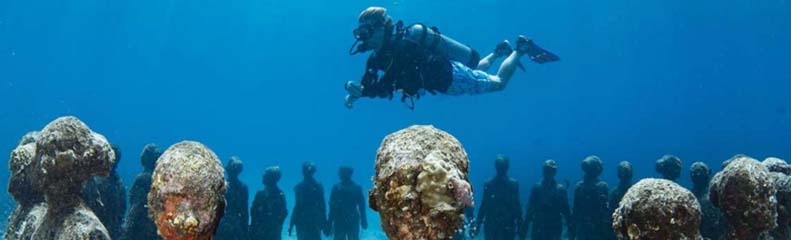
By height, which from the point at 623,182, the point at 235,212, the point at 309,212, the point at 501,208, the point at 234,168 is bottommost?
the point at 623,182

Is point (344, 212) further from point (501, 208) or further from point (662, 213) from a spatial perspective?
point (662, 213)

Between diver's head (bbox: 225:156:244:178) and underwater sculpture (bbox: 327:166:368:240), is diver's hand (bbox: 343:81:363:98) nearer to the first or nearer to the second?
diver's head (bbox: 225:156:244:178)

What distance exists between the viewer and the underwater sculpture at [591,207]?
11352 mm

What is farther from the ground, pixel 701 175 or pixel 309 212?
pixel 309 212

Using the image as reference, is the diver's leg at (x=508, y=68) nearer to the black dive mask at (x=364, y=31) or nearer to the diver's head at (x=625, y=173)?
the diver's head at (x=625, y=173)

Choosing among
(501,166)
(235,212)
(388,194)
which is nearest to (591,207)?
(501,166)

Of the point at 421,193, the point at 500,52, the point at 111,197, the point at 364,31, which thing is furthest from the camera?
the point at 500,52

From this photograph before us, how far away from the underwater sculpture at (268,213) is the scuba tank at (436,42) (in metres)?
5.25

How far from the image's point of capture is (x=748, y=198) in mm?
3434

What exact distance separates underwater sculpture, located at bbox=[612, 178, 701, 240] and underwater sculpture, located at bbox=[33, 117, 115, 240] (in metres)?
3.41

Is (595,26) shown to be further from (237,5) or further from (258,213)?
(258,213)

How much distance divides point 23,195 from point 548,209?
34.1 feet

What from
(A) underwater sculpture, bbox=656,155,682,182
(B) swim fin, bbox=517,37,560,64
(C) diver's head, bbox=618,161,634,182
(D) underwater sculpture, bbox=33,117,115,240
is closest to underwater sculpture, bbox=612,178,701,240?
(D) underwater sculpture, bbox=33,117,115,240

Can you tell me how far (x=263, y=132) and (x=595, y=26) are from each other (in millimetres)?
105164
